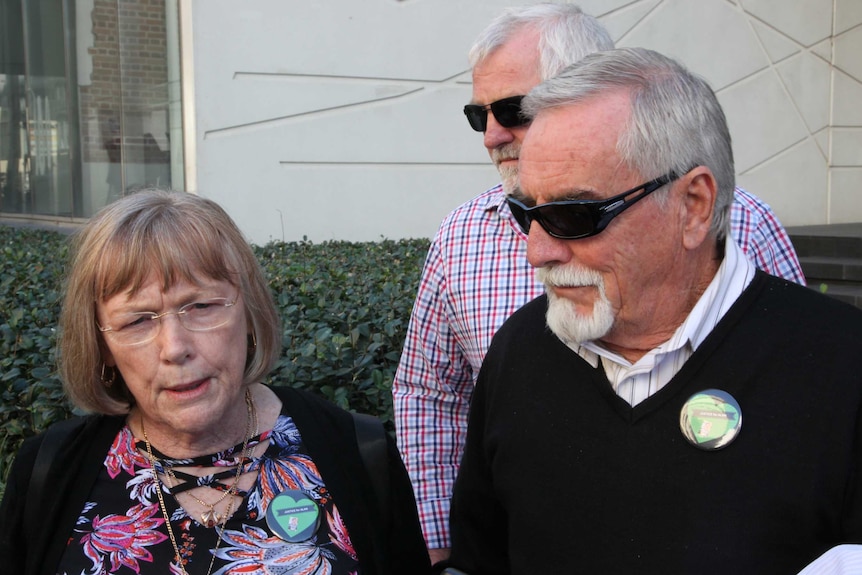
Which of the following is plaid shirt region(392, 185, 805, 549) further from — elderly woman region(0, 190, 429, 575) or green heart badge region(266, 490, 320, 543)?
green heart badge region(266, 490, 320, 543)

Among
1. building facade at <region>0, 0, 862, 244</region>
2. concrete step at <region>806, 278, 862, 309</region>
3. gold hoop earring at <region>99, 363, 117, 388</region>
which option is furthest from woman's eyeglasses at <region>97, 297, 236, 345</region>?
building facade at <region>0, 0, 862, 244</region>

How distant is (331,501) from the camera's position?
213 cm

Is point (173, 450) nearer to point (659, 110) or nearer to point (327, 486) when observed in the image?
point (327, 486)

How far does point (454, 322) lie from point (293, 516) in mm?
789

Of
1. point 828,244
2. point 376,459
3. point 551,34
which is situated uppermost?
point 551,34

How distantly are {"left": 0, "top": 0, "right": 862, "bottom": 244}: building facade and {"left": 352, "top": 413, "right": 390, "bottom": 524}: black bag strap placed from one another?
24.9 ft

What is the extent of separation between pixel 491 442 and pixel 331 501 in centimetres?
39

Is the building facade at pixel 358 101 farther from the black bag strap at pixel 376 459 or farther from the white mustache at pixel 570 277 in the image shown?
the white mustache at pixel 570 277

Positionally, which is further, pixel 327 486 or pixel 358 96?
pixel 358 96

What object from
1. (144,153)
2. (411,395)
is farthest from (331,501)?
(144,153)

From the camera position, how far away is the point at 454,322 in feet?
8.71

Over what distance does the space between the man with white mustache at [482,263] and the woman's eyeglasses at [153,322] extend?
0.77 meters

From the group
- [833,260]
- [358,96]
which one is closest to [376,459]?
[833,260]

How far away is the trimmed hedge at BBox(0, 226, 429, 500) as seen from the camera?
11.7ft
